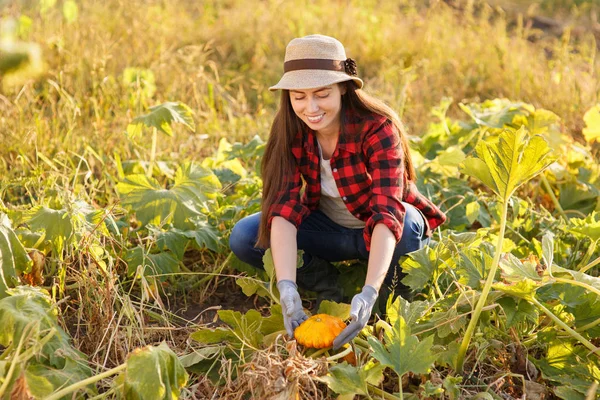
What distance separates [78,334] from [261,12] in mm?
4100

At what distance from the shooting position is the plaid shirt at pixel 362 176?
221 cm

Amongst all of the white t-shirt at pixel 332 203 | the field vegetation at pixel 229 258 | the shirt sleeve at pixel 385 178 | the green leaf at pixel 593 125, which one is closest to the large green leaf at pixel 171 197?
the field vegetation at pixel 229 258

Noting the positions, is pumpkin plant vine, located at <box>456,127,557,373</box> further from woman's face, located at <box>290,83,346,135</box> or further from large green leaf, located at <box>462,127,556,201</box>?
woman's face, located at <box>290,83,346,135</box>

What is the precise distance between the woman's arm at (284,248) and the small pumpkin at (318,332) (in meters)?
0.22

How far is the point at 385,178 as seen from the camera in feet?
7.34

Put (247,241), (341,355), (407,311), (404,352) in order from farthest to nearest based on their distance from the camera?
(247,241) → (407,311) → (341,355) → (404,352)

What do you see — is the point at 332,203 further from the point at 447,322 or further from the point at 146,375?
the point at 146,375

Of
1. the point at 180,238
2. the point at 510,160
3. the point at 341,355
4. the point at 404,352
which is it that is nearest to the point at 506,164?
the point at 510,160

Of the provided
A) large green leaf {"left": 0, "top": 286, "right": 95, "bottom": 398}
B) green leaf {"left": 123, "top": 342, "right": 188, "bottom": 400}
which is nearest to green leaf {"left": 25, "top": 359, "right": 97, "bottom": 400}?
large green leaf {"left": 0, "top": 286, "right": 95, "bottom": 398}

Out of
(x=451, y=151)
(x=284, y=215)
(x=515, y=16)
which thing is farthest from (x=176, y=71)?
(x=515, y=16)

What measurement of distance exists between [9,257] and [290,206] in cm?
84

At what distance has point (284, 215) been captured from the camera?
7.63ft

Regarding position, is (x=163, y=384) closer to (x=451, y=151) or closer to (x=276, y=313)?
(x=276, y=313)

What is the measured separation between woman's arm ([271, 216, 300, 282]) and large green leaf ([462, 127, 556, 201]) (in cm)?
64
